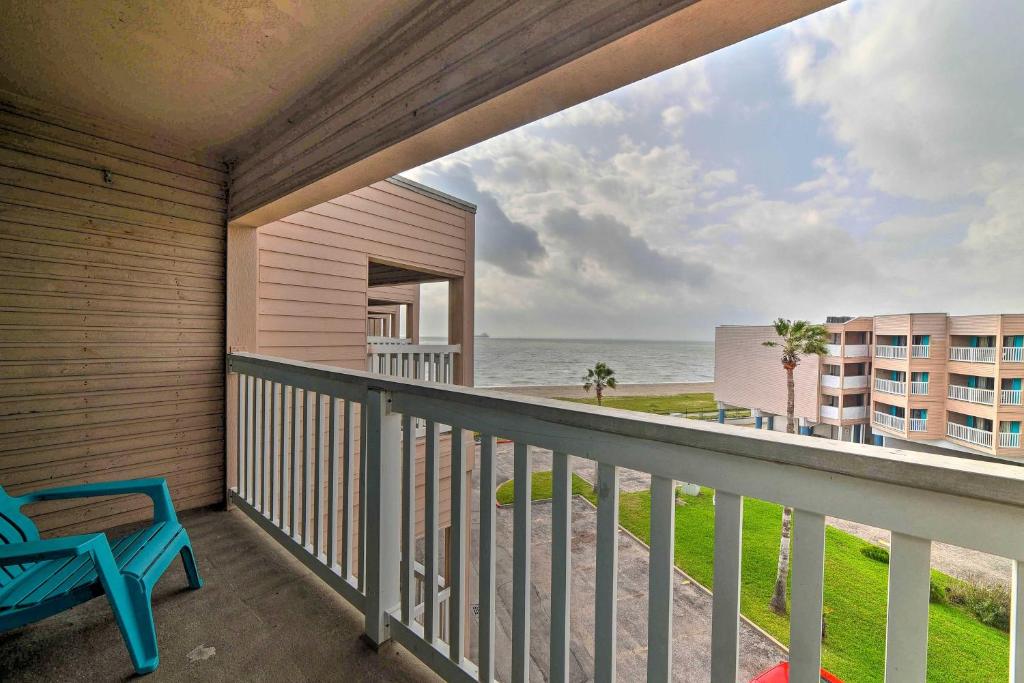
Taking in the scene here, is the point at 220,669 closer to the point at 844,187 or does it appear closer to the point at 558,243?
the point at 844,187

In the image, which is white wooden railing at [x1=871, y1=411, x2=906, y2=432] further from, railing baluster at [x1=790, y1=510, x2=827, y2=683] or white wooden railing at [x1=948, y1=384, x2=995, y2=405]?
railing baluster at [x1=790, y1=510, x2=827, y2=683]

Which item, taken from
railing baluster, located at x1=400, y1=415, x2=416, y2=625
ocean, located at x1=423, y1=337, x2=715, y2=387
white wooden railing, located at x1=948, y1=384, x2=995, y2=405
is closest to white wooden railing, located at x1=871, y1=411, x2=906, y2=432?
white wooden railing, located at x1=948, y1=384, x2=995, y2=405

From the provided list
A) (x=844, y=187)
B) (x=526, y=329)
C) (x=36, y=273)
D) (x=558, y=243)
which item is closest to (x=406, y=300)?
(x=36, y=273)

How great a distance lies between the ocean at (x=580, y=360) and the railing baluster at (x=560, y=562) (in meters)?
12.8

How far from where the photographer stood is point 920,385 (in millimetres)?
2598

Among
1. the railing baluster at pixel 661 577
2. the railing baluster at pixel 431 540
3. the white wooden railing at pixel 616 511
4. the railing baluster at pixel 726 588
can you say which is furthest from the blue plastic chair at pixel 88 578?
the railing baluster at pixel 726 588

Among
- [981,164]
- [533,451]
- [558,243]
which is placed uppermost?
[558,243]

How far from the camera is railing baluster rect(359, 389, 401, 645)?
5.52ft

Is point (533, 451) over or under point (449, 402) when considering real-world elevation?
under

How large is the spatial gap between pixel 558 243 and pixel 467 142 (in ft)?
82.1

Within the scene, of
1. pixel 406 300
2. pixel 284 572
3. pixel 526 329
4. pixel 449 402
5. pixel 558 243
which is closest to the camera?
pixel 449 402

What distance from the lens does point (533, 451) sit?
50.4 inches

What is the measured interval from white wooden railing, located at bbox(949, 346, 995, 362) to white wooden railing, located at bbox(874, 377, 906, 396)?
0.34 metres

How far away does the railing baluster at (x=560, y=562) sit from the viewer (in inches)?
45.1
